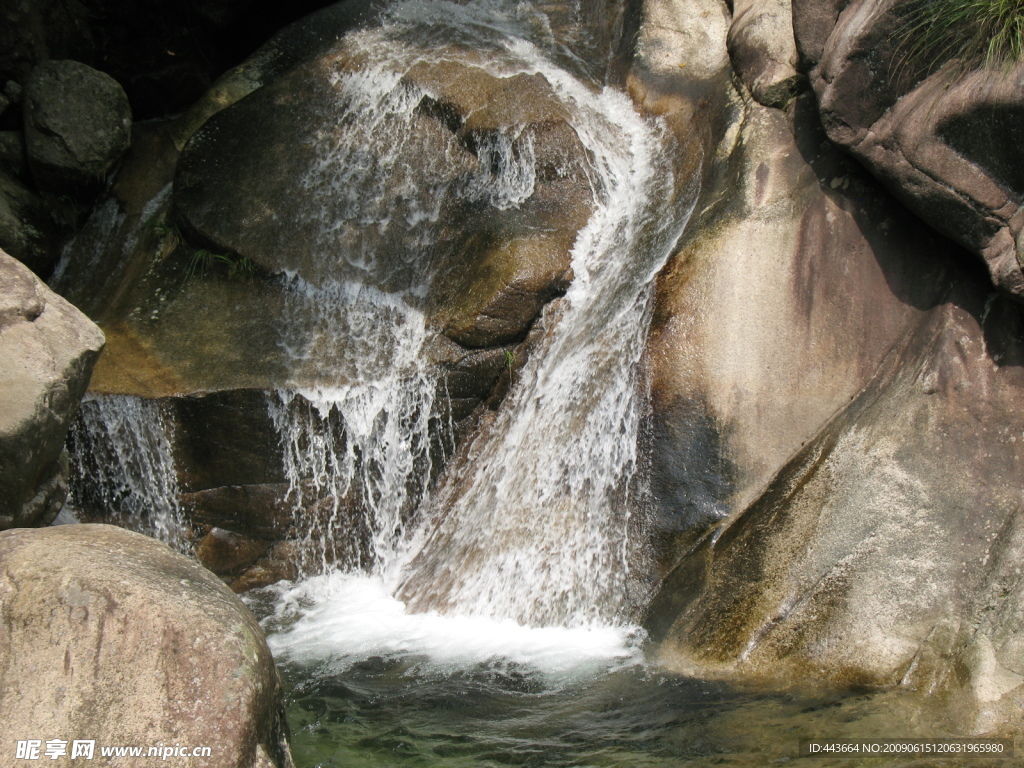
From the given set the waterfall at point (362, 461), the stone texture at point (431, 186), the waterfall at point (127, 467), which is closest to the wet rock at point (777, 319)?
the stone texture at point (431, 186)

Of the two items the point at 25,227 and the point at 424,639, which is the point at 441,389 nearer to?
the point at 424,639

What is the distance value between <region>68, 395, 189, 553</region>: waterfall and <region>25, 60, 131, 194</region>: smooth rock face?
3.08 meters

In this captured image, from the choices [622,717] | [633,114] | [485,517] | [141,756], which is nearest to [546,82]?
[633,114]

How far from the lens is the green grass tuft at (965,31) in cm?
412

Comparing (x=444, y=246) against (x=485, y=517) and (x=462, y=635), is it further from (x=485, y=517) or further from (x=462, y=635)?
(x=462, y=635)

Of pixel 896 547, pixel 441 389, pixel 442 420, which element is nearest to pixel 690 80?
pixel 441 389

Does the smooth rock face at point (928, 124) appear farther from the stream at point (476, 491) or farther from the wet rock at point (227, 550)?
the wet rock at point (227, 550)

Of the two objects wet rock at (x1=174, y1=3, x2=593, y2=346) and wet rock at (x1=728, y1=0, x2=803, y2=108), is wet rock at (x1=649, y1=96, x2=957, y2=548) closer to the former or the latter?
wet rock at (x1=728, y1=0, x2=803, y2=108)

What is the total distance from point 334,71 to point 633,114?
2.78 meters

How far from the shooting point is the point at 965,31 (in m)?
4.36

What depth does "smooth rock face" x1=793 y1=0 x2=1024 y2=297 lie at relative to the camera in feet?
13.5

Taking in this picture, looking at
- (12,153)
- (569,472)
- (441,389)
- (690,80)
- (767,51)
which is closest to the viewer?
(569,472)

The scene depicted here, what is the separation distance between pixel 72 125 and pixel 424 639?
605cm

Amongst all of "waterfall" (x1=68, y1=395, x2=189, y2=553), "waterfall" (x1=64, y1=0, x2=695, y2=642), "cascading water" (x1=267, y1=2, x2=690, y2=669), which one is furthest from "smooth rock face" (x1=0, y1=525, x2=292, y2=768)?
"waterfall" (x1=68, y1=395, x2=189, y2=553)
